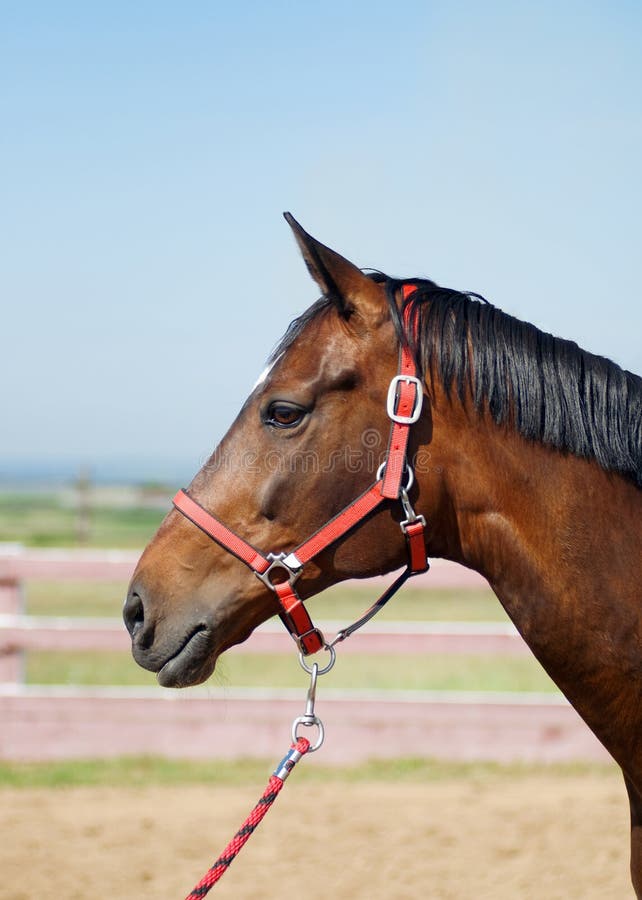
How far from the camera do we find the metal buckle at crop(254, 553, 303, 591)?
6.84 feet

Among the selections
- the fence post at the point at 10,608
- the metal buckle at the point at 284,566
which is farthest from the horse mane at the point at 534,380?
the fence post at the point at 10,608

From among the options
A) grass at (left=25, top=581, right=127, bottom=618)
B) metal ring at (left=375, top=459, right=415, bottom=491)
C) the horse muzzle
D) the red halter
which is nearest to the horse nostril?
the horse muzzle

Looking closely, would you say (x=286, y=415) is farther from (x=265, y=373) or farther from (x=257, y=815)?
(x=257, y=815)

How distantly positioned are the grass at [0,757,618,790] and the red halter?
383cm

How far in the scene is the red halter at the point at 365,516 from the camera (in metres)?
2.04

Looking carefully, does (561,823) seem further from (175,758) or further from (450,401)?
(450,401)

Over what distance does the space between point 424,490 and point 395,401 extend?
0.21 meters

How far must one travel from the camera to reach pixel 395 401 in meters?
2.05

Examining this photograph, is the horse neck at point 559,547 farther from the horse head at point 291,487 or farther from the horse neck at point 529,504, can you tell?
the horse head at point 291,487

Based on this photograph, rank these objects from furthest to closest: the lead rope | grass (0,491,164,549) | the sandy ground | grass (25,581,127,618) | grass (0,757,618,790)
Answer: grass (0,491,164,549) → grass (25,581,127,618) → grass (0,757,618,790) → the sandy ground → the lead rope

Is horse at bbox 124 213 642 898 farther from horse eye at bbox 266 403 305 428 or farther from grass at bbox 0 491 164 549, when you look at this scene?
grass at bbox 0 491 164 549

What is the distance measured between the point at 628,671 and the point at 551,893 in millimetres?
2533

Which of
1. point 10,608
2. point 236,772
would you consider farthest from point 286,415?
point 10,608

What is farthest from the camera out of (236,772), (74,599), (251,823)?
(74,599)
